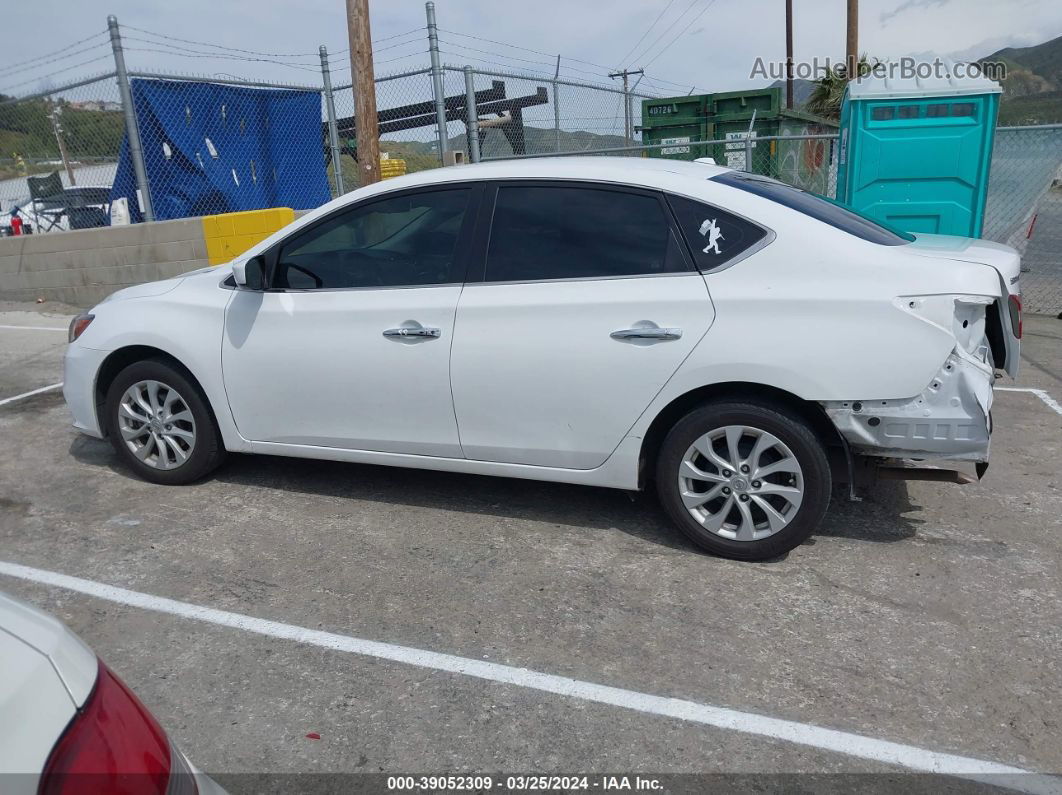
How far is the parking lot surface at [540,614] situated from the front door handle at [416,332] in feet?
3.13

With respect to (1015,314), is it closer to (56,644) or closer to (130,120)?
(56,644)

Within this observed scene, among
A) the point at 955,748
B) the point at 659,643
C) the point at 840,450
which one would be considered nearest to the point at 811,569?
the point at 840,450

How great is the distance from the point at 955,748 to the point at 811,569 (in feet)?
3.82

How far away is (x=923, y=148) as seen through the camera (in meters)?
7.50

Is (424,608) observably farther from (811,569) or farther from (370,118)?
(370,118)

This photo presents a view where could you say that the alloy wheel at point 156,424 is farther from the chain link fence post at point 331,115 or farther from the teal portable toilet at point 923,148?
the chain link fence post at point 331,115

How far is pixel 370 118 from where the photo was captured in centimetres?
896

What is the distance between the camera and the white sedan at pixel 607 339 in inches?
137

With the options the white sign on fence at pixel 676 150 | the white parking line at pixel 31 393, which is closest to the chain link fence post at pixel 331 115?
the white parking line at pixel 31 393

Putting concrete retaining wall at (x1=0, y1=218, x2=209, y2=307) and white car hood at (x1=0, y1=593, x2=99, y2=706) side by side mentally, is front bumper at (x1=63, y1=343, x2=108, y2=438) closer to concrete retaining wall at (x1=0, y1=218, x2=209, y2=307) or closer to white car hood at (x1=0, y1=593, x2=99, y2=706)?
white car hood at (x1=0, y1=593, x2=99, y2=706)

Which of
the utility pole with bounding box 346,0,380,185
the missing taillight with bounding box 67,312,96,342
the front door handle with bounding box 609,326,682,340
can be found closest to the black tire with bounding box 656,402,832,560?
the front door handle with bounding box 609,326,682,340

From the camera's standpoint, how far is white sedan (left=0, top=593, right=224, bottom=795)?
4.00ft

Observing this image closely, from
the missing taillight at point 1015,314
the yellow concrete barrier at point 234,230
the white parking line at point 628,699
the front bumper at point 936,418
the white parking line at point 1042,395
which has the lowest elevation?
the white parking line at point 628,699

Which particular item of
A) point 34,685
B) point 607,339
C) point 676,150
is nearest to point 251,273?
point 607,339
